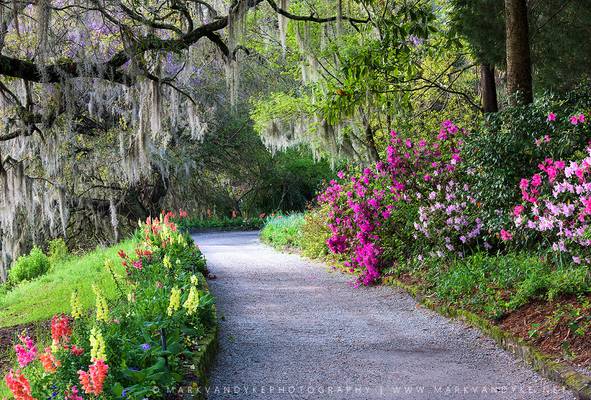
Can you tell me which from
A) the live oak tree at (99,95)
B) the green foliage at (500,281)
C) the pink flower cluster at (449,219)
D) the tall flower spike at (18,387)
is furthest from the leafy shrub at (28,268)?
the tall flower spike at (18,387)

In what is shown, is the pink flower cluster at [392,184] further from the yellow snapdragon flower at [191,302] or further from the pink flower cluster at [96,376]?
the pink flower cluster at [96,376]

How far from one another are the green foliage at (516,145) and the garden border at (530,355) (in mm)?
1226

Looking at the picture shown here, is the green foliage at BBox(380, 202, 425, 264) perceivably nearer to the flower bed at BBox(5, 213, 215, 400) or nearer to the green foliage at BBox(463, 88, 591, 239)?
the green foliage at BBox(463, 88, 591, 239)

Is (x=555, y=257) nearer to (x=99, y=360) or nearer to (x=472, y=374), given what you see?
(x=472, y=374)

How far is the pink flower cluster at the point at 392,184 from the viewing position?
8828 millimetres

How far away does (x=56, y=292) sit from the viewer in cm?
1073

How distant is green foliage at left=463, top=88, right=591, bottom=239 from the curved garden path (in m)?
1.53

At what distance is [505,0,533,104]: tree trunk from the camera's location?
7.71m

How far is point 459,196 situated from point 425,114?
240 inches

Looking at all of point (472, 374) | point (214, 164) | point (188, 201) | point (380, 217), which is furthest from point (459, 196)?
point (188, 201)

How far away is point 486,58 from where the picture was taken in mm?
9398

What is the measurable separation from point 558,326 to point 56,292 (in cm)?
827

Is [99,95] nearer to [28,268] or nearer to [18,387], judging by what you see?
[28,268]

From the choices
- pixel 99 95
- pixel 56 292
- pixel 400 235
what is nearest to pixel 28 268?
pixel 56 292
